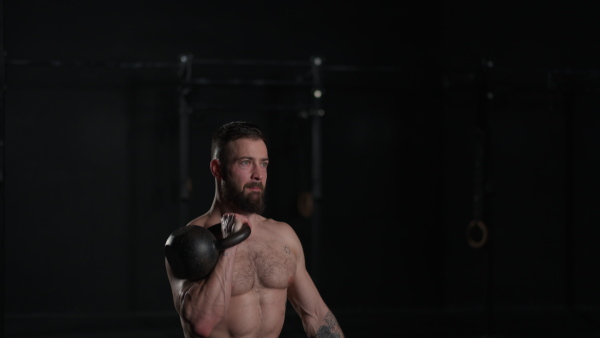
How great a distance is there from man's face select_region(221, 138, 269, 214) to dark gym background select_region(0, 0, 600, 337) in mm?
3090

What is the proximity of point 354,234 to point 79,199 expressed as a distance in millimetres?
2207

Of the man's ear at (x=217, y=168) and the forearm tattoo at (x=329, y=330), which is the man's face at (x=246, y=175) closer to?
the man's ear at (x=217, y=168)

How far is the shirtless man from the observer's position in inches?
82.2

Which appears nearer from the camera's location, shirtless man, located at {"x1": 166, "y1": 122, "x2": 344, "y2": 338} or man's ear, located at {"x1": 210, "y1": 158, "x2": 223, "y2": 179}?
shirtless man, located at {"x1": 166, "y1": 122, "x2": 344, "y2": 338}

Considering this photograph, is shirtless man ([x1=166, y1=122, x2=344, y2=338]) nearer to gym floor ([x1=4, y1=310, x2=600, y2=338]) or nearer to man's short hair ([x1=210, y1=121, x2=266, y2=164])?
man's short hair ([x1=210, y1=121, x2=266, y2=164])

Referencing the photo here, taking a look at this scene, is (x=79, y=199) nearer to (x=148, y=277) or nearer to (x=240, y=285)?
(x=148, y=277)

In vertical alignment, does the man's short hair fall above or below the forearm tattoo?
above

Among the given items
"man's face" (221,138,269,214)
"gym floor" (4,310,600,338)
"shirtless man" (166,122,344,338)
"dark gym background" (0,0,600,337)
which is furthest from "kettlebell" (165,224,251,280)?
"dark gym background" (0,0,600,337)

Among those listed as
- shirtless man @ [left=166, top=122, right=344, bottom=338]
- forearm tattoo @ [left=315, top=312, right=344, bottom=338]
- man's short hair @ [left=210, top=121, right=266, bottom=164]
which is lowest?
forearm tattoo @ [left=315, top=312, right=344, bottom=338]

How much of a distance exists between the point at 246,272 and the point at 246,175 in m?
0.33

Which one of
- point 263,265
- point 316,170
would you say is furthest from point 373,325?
point 263,265

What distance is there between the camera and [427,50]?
5.79 m

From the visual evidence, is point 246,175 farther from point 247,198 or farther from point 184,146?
point 184,146

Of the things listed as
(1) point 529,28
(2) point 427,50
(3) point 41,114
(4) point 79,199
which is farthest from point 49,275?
(1) point 529,28
